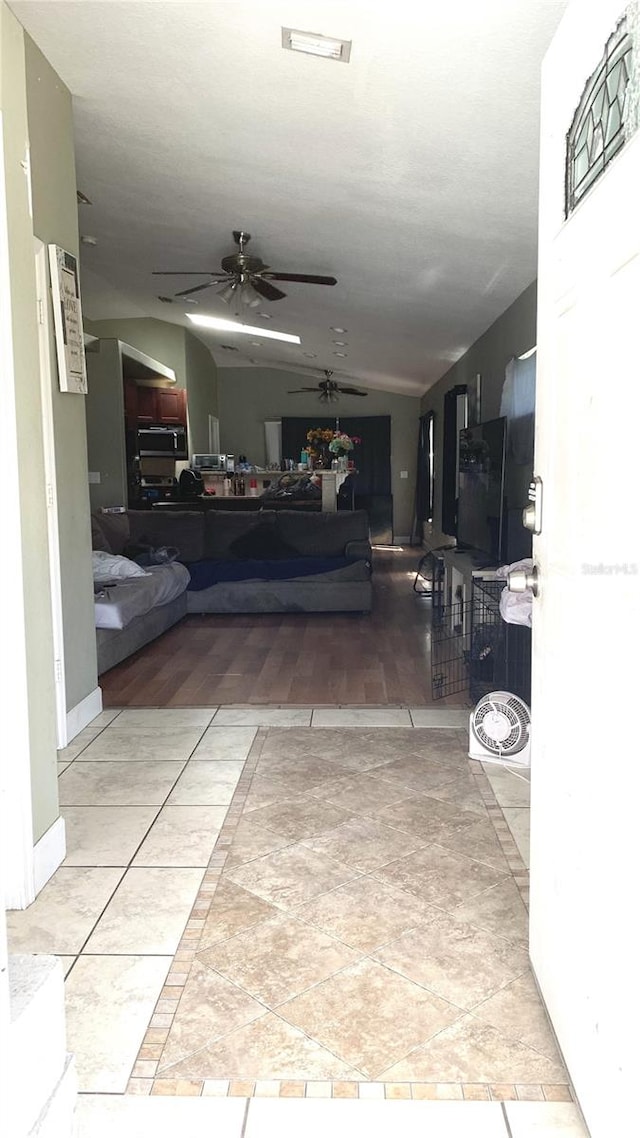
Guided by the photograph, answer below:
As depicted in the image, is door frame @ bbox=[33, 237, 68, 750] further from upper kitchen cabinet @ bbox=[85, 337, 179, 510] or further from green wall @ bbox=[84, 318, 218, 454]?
green wall @ bbox=[84, 318, 218, 454]

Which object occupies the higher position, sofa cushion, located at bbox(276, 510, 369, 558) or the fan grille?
sofa cushion, located at bbox(276, 510, 369, 558)

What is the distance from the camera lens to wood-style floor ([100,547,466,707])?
4109 millimetres

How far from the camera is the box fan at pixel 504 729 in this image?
305 cm

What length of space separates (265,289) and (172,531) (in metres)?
2.14

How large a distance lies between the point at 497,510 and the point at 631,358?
148 inches

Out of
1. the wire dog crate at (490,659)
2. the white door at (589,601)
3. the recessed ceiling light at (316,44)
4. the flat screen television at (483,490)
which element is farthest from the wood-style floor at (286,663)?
the recessed ceiling light at (316,44)

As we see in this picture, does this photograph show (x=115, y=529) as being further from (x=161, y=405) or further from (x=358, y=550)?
(x=161, y=405)

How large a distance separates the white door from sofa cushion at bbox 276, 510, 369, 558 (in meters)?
5.00

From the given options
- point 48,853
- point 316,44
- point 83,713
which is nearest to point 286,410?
point 83,713

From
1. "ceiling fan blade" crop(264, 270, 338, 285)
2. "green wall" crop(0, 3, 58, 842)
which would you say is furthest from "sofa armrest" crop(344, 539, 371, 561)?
"green wall" crop(0, 3, 58, 842)

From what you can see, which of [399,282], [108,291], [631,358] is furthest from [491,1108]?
[108,291]

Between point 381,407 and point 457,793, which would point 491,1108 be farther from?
point 381,407

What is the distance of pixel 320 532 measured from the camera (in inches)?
262

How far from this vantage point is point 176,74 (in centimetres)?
312
